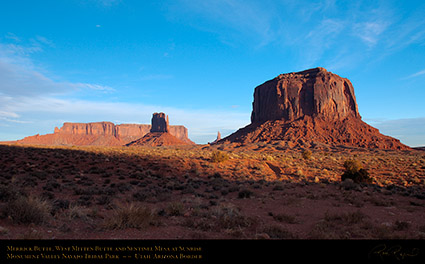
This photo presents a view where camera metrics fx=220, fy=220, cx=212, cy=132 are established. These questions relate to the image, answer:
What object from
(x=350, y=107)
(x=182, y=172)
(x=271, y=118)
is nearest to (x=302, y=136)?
(x=271, y=118)

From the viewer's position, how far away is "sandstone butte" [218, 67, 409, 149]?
69750 mm

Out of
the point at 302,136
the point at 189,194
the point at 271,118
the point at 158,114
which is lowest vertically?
the point at 189,194

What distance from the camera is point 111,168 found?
19.9 metres

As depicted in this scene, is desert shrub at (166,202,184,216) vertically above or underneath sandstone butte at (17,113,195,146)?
underneath

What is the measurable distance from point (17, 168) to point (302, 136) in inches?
2798

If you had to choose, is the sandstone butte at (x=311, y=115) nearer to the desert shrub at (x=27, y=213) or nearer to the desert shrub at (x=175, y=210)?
the desert shrub at (x=175, y=210)

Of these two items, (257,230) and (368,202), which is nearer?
(257,230)
